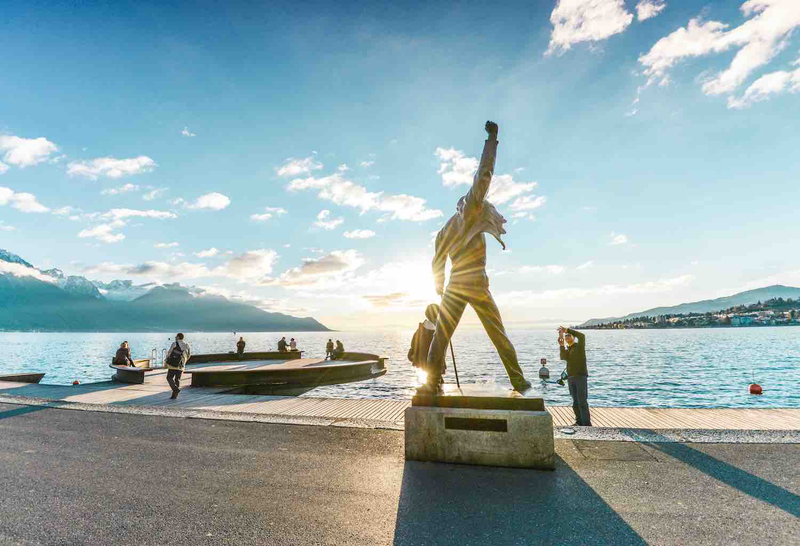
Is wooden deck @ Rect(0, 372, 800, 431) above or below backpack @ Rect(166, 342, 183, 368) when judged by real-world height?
below

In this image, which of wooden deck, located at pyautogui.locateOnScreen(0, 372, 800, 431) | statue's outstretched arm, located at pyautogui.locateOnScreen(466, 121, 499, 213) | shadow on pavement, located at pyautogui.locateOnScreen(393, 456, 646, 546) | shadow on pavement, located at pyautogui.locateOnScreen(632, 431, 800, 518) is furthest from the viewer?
wooden deck, located at pyautogui.locateOnScreen(0, 372, 800, 431)

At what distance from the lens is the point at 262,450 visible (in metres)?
6.23

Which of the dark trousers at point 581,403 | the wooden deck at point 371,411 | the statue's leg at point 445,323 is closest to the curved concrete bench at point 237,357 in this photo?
the wooden deck at point 371,411

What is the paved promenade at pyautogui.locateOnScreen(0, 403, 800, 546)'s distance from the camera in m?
3.60

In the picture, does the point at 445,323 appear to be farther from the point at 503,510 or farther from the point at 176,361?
the point at 176,361

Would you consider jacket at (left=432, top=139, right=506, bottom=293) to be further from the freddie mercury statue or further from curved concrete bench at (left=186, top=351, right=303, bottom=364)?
curved concrete bench at (left=186, top=351, right=303, bottom=364)

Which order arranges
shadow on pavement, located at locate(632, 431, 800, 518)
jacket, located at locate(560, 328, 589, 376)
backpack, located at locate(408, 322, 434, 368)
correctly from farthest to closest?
jacket, located at locate(560, 328, 589, 376) < backpack, located at locate(408, 322, 434, 368) < shadow on pavement, located at locate(632, 431, 800, 518)

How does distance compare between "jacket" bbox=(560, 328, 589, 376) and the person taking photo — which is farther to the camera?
"jacket" bbox=(560, 328, 589, 376)

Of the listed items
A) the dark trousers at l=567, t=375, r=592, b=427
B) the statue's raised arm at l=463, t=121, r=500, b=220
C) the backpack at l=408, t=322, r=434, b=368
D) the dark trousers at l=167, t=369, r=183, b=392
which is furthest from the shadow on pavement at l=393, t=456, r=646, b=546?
the dark trousers at l=167, t=369, r=183, b=392

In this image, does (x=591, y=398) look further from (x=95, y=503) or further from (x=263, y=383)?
(x=95, y=503)

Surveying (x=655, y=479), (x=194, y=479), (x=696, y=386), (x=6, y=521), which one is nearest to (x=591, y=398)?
(x=696, y=386)

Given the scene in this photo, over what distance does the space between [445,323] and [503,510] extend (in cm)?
289

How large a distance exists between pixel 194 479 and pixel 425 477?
2.94 meters

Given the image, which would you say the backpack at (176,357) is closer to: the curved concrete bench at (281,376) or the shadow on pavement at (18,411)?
the shadow on pavement at (18,411)
